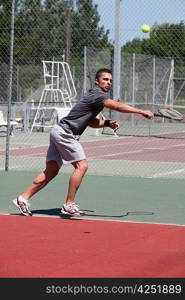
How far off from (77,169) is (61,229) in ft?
3.25

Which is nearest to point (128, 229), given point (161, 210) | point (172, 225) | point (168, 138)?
point (172, 225)

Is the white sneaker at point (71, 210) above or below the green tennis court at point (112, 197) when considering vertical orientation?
above

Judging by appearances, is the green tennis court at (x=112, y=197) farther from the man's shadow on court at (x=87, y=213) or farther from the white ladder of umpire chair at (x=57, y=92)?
the white ladder of umpire chair at (x=57, y=92)

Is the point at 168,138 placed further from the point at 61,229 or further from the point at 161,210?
the point at 61,229

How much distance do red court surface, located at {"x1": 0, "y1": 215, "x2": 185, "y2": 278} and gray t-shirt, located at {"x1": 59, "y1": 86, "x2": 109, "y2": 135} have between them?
102cm

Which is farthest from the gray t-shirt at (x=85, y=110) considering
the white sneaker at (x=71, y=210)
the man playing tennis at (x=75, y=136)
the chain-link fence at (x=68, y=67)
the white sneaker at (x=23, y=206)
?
the chain-link fence at (x=68, y=67)

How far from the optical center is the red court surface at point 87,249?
709 cm

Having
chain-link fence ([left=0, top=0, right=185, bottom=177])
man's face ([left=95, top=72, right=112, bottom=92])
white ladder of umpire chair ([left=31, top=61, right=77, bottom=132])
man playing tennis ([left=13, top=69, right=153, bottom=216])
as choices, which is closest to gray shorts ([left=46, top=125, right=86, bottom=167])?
man playing tennis ([left=13, top=69, right=153, bottom=216])

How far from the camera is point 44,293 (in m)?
6.30

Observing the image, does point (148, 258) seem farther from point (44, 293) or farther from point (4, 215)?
point (4, 215)

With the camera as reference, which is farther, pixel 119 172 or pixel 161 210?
pixel 119 172

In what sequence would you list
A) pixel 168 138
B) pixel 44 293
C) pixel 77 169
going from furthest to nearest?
pixel 168 138 < pixel 77 169 < pixel 44 293

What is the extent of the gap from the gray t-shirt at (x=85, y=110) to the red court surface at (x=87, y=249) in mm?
1020

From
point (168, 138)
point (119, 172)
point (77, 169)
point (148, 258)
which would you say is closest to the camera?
point (148, 258)
